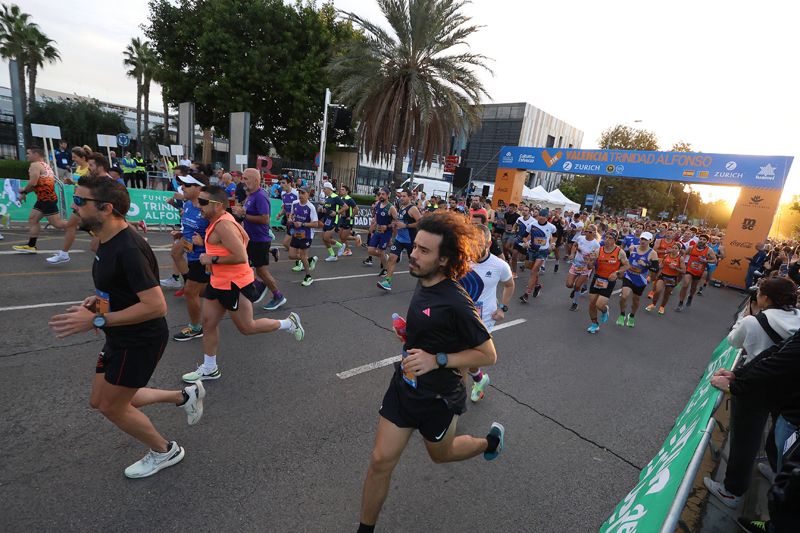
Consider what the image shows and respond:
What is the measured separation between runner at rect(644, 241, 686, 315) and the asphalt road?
3.77 metres

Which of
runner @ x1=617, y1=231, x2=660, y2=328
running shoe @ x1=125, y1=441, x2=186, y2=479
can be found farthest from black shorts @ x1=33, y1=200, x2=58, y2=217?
runner @ x1=617, y1=231, x2=660, y2=328

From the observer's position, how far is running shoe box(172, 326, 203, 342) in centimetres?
491

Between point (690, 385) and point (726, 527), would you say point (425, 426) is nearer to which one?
point (726, 527)

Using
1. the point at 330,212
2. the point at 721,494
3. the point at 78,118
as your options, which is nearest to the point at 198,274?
the point at 721,494

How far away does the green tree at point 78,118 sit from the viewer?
3360cm

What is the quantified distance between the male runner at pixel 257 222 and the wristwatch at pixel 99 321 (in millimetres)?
3885

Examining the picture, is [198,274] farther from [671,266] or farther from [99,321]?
[671,266]

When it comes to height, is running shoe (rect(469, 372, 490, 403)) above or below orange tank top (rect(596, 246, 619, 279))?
below

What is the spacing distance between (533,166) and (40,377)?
21380 mm

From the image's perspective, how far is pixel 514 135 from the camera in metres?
51.8

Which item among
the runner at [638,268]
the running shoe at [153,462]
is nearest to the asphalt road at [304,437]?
the running shoe at [153,462]

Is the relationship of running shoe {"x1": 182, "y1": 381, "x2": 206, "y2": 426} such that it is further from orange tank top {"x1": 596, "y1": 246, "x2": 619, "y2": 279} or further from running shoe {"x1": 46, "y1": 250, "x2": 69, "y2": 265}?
orange tank top {"x1": 596, "y1": 246, "x2": 619, "y2": 279}

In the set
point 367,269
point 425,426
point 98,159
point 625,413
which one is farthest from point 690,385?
point 98,159

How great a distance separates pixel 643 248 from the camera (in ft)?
26.3
